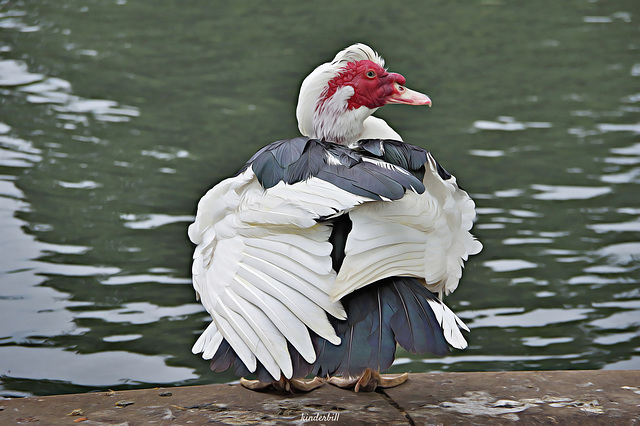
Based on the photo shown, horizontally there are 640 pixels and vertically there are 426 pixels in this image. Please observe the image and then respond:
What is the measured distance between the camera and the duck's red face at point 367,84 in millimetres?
3479

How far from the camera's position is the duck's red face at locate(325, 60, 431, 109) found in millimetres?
3479

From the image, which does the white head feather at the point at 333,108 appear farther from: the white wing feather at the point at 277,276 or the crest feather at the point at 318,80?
the white wing feather at the point at 277,276

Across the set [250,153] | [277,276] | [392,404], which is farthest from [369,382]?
[250,153]

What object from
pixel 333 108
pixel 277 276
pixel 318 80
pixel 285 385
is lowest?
pixel 285 385

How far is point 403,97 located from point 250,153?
3.87 m

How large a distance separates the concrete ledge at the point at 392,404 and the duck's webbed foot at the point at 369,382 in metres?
0.03

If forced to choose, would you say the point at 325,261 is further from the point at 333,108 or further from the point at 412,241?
the point at 333,108

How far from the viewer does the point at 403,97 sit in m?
3.59

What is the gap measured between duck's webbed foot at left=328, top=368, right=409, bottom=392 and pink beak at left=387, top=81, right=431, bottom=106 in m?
1.14

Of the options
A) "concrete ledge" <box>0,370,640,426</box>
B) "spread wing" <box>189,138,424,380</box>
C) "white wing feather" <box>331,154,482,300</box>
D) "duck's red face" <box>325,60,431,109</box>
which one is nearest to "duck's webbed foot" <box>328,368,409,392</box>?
"concrete ledge" <box>0,370,640,426</box>

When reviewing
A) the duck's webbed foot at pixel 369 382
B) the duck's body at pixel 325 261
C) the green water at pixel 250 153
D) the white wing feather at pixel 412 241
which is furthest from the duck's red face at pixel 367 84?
the green water at pixel 250 153

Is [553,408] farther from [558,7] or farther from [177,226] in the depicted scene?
[558,7]

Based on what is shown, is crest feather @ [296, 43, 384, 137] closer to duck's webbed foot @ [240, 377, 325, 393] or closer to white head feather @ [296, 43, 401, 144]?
white head feather @ [296, 43, 401, 144]

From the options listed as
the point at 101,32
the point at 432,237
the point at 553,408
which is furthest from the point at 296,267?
the point at 101,32
